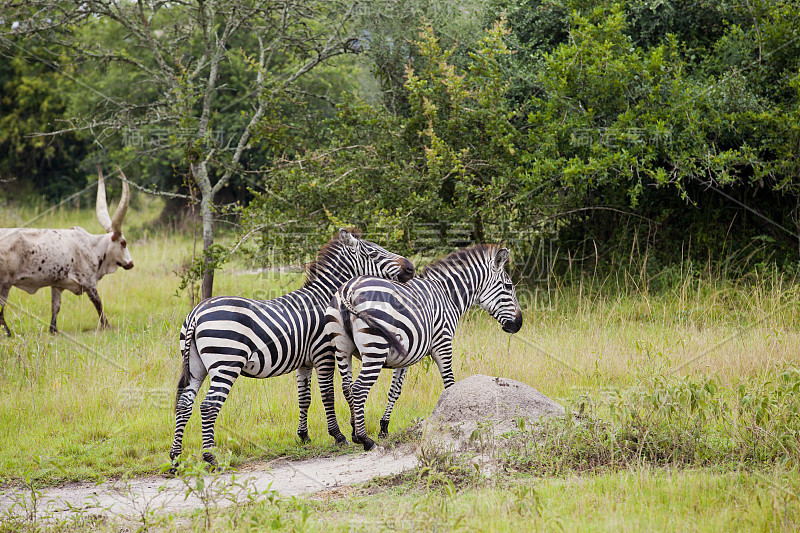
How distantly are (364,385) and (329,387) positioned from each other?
545 mm

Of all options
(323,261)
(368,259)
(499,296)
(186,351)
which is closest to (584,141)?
(499,296)

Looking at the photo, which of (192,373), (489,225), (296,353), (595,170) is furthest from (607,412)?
(489,225)

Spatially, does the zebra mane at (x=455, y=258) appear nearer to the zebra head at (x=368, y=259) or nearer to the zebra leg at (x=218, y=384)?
the zebra head at (x=368, y=259)

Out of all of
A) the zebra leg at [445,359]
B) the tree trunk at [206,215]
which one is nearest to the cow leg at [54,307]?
the tree trunk at [206,215]

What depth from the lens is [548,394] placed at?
7.44 metres

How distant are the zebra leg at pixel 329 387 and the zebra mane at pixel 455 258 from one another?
125 cm

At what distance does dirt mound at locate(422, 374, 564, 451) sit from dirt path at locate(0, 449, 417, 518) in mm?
334

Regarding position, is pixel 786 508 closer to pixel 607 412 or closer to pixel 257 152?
pixel 607 412

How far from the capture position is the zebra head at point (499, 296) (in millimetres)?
7016

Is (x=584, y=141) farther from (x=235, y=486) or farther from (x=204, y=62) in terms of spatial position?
(x=235, y=486)

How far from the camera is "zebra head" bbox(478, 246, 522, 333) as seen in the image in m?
7.02

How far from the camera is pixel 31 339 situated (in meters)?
9.22

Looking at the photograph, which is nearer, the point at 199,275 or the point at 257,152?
the point at 199,275

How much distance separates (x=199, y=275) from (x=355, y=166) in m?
2.75
